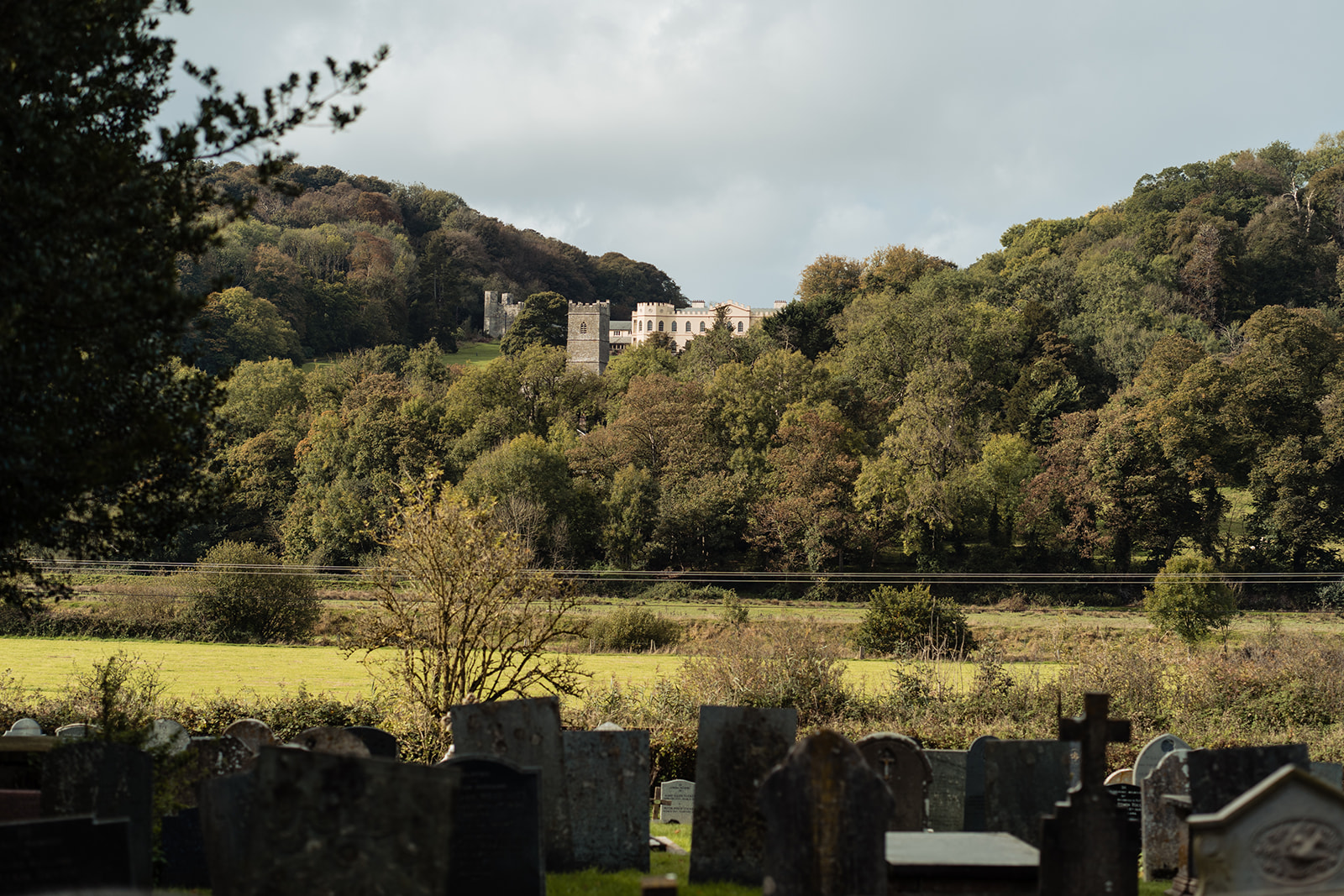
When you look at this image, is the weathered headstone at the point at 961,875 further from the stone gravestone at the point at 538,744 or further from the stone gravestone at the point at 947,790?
the stone gravestone at the point at 947,790

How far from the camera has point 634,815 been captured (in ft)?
33.1

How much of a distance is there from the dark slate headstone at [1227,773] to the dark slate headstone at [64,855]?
Result: 8015 millimetres

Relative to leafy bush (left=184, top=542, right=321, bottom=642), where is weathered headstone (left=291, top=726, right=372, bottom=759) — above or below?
above

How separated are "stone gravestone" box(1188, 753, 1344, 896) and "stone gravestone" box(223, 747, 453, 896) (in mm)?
4839

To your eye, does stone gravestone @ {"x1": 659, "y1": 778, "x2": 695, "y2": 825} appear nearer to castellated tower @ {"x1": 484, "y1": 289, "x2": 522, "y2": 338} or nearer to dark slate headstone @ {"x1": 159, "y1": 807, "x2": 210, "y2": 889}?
dark slate headstone @ {"x1": 159, "y1": 807, "x2": 210, "y2": 889}

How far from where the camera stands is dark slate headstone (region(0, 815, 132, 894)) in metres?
6.11

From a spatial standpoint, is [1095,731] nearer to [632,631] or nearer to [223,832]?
[223,832]

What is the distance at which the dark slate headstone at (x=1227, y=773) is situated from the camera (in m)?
8.34

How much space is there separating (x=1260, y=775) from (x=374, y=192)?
508ft

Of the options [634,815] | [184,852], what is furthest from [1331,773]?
[184,852]

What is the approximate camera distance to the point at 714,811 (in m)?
9.41

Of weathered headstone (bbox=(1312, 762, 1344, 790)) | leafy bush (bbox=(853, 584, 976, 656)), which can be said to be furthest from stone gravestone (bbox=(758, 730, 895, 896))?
leafy bush (bbox=(853, 584, 976, 656))

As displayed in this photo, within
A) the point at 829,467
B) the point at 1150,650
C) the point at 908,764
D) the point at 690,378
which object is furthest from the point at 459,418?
the point at 908,764

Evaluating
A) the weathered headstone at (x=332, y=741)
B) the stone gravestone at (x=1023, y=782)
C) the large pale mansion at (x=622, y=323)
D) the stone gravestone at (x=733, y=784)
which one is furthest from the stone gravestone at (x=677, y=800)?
the large pale mansion at (x=622, y=323)
